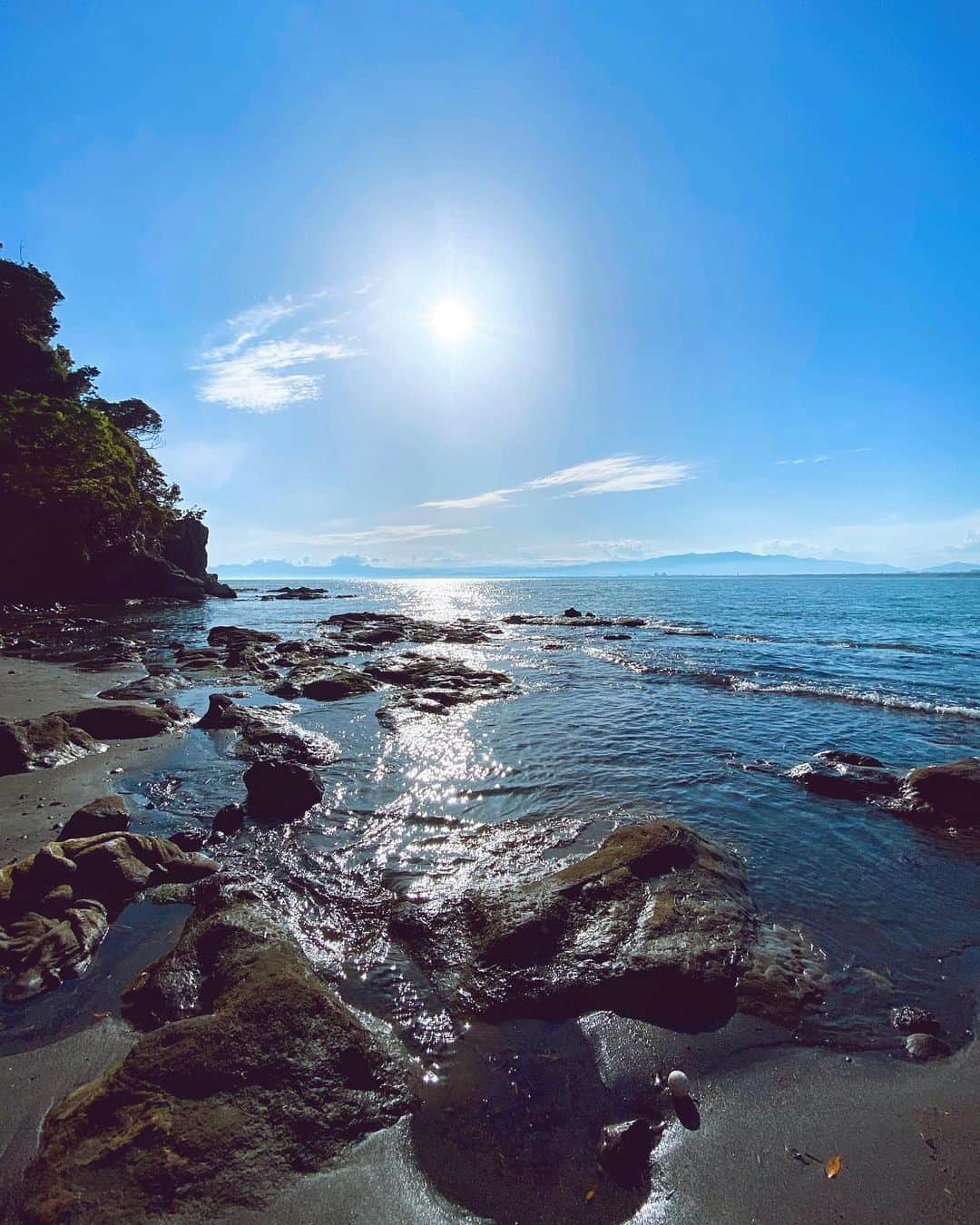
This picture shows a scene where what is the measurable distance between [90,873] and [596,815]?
7.98 metres

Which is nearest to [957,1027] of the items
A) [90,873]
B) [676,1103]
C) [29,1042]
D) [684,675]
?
[676,1103]

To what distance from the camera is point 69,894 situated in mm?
6625

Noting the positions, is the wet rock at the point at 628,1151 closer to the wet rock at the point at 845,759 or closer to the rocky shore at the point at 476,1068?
the rocky shore at the point at 476,1068

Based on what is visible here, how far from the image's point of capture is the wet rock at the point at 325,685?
65.8 ft

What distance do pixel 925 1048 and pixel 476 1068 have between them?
423 cm

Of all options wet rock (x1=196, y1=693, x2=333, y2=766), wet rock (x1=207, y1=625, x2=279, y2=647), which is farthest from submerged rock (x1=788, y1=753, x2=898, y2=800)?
wet rock (x1=207, y1=625, x2=279, y2=647)

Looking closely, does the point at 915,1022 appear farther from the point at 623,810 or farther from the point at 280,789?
the point at 280,789

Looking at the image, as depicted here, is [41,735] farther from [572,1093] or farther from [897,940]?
[897,940]

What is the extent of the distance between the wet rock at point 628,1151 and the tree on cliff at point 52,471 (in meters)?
56.7

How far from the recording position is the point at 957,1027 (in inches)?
212

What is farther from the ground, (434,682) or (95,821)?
(95,821)

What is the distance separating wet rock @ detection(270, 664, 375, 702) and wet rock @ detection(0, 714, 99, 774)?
25.0 feet

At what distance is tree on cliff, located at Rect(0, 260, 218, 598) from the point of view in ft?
147

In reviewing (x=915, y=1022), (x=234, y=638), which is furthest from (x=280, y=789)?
(x=234, y=638)
